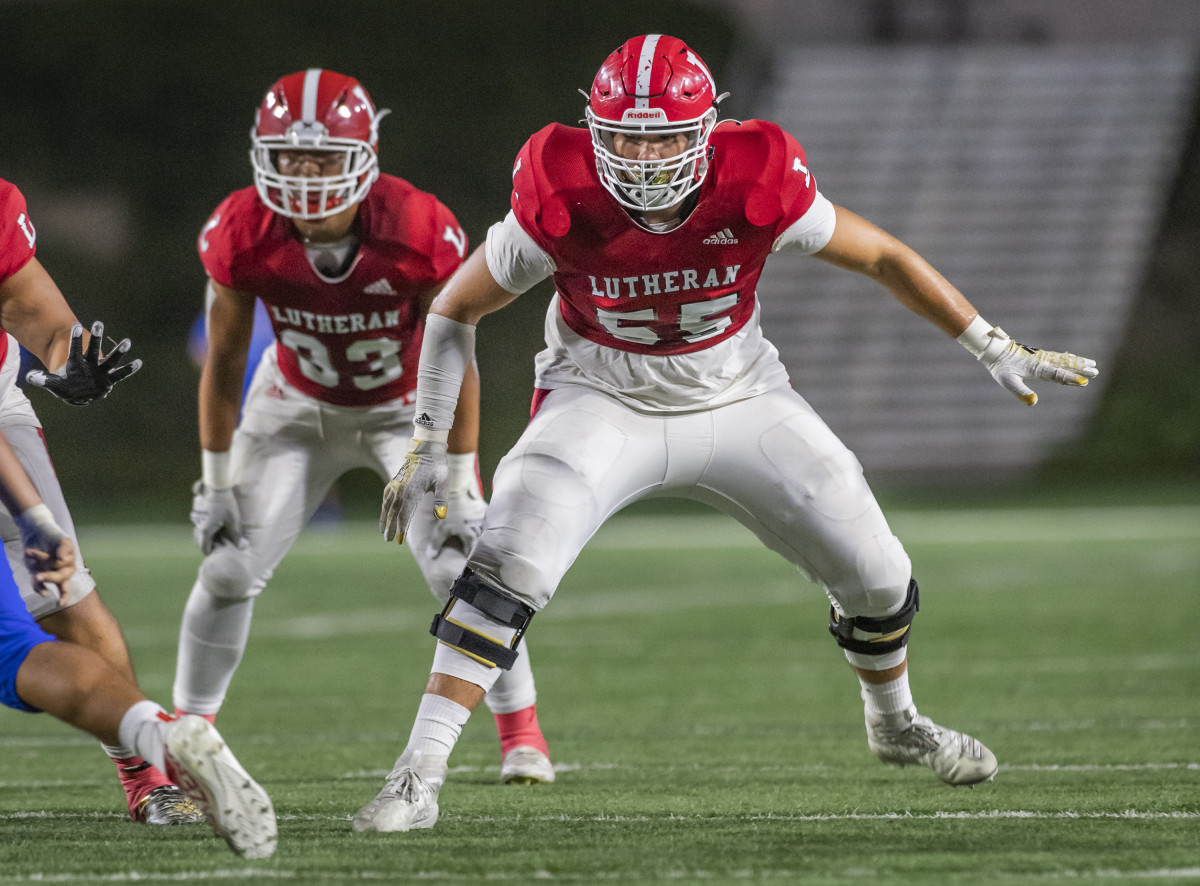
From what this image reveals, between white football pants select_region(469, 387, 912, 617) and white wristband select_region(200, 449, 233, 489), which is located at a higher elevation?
white football pants select_region(469, 387, 912, 617)

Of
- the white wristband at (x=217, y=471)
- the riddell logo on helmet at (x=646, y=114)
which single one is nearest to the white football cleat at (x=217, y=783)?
the riddell logo on helmet at (x=646, y=114)

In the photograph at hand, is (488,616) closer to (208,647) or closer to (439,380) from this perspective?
(439,380)

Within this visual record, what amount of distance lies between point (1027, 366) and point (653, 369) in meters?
0.78

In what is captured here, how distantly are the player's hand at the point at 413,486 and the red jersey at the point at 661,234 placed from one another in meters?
0.45

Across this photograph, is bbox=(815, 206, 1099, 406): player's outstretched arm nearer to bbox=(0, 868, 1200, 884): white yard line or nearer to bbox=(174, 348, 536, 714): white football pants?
bbox=(0, 868, 1200, 884): white yard line

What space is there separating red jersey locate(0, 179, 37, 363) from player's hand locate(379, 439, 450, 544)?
86 centimetres

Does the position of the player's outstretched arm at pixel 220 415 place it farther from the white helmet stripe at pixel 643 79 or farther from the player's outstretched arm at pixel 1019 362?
the player's outstretched arm at pixel 1019 362

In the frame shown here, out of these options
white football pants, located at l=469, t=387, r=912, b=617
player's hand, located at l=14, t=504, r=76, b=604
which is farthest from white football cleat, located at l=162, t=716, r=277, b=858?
white football pants, located at l=469, t=387, r=912, b=617

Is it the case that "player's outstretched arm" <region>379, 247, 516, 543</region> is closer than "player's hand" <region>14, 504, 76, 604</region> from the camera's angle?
No

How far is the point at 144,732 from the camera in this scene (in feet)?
8.82

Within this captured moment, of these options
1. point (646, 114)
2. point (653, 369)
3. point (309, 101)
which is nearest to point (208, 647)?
point (309, 101)

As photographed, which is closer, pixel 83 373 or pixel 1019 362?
pixel 83 373

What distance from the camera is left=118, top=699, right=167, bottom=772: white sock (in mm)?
2654

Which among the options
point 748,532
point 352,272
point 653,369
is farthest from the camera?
point 748,532
